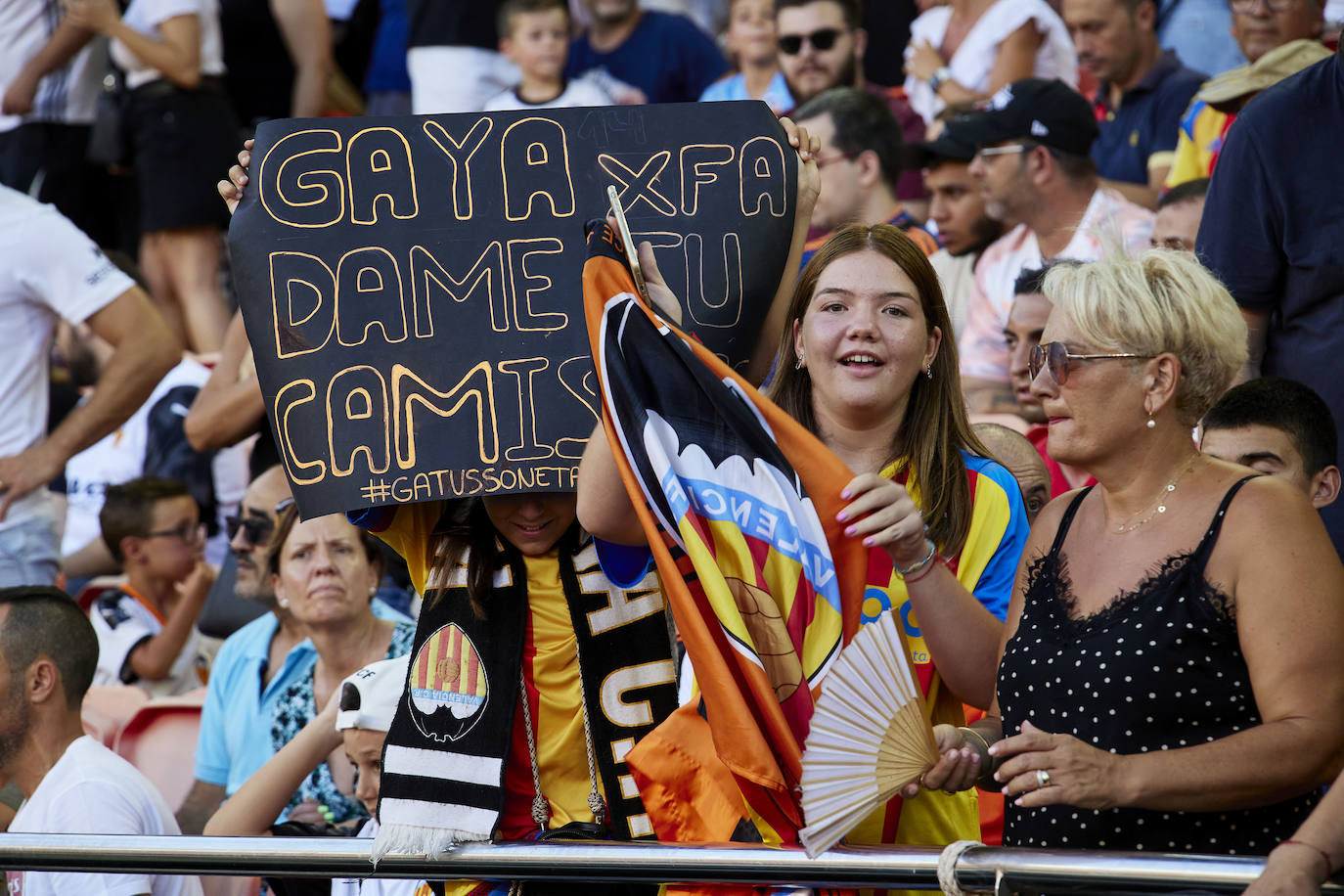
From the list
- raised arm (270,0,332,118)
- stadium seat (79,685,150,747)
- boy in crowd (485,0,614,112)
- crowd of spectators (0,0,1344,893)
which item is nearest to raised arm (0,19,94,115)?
crowd of spectators (0,0,1344,893)

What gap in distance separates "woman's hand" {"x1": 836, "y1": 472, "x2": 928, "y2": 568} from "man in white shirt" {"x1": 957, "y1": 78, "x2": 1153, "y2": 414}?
10.1 ft

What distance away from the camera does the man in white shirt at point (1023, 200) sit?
18.7ft

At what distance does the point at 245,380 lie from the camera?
19.1 ft

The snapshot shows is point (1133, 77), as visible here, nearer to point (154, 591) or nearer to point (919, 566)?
point (154, 591)

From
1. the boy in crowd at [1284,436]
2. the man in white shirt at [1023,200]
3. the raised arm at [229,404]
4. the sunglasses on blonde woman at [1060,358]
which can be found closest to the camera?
the sunglasses on blonde woman at [1060,358]

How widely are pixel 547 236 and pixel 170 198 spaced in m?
5.52

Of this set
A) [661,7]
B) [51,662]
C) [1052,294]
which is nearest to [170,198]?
[661,7]

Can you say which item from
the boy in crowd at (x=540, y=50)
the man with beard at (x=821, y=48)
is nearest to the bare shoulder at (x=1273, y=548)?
the man with beard at (x=821, y=48)

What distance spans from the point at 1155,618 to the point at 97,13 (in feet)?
21.5

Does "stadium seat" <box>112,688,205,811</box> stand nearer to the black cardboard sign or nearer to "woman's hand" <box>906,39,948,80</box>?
the black cardboard sign

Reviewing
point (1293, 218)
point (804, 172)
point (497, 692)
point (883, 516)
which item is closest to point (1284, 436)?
point (1293, 218)

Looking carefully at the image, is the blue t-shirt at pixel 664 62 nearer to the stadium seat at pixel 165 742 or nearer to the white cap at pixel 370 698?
the stadium seat at pixel 165 742

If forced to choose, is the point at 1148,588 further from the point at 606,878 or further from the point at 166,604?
the point at 166,604

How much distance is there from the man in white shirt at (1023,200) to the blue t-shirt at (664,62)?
2.44 meters
